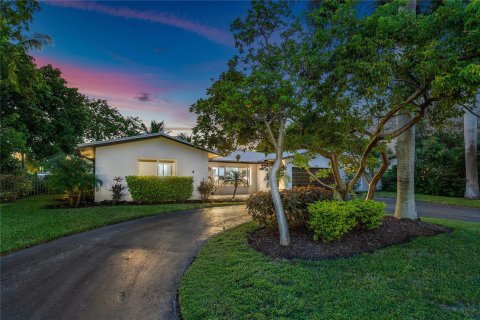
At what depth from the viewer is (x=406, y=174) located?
7.57 meters

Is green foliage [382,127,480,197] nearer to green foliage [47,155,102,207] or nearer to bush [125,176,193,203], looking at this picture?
bush [125,176,193,203]

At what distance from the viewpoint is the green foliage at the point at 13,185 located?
556 inches

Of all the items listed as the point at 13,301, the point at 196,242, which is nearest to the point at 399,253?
the point at 196,242

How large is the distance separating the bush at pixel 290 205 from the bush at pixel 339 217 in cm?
26

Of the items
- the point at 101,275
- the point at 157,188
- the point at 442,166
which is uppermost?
the point at 442,166

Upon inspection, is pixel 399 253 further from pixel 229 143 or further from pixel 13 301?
pixel 13 301

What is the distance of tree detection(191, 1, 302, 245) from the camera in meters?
5.61

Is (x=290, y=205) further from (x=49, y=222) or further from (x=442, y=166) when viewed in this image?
(x=442, y=166)

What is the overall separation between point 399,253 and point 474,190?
593 inches

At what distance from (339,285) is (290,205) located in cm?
240

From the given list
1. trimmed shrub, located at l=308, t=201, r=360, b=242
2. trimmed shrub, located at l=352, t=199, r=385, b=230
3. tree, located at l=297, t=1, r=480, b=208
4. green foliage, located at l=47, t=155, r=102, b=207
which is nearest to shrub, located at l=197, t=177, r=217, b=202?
green foliage, located at l=47, t=155, r=102, b=207

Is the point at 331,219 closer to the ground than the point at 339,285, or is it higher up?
higher up

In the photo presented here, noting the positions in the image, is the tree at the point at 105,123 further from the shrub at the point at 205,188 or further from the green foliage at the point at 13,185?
the shrub at the point at 205,188

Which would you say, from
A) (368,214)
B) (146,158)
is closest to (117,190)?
(146,158)
